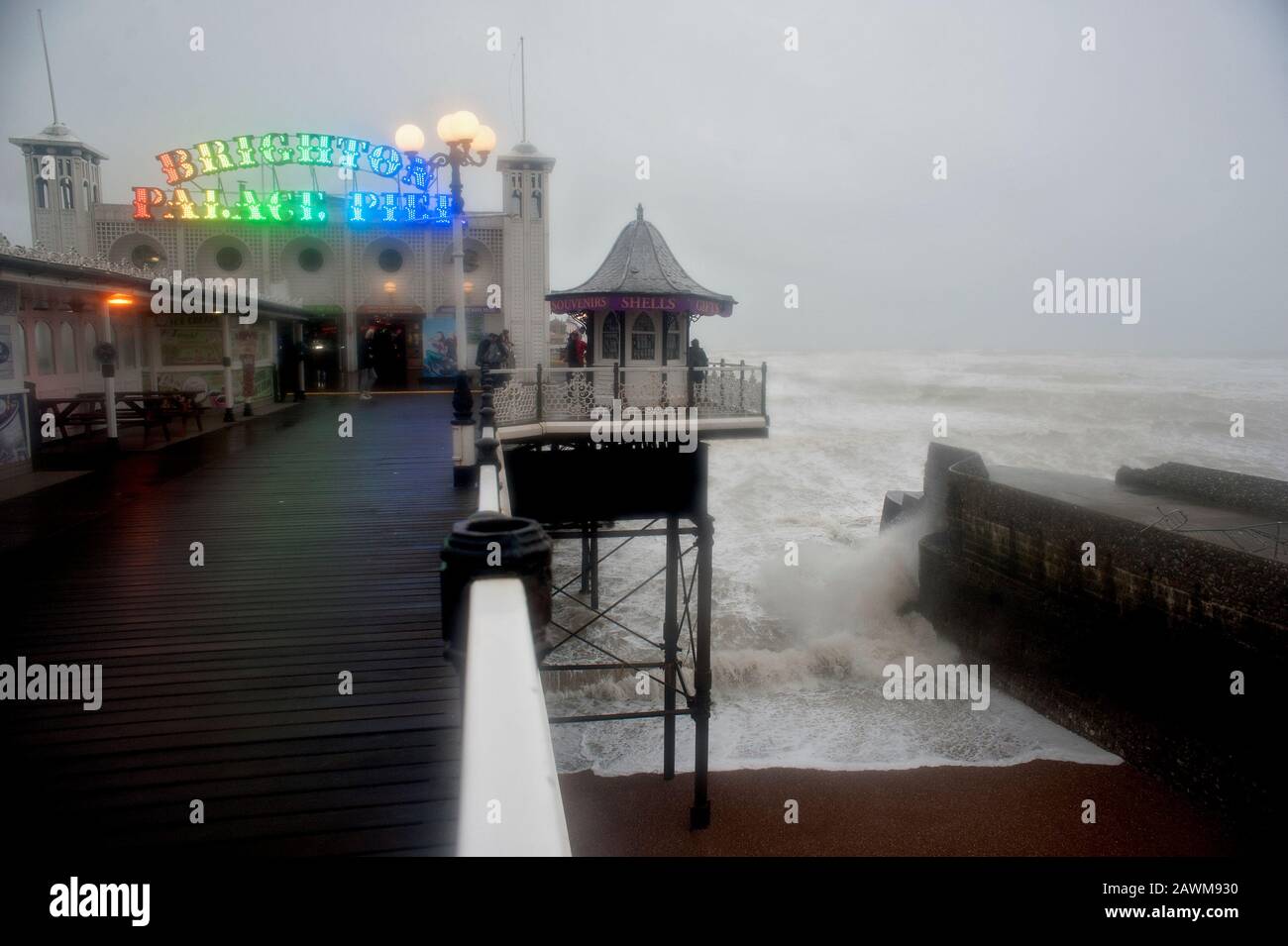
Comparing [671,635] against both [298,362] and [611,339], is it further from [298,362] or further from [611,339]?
[298,362]

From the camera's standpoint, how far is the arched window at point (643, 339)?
17734 mm

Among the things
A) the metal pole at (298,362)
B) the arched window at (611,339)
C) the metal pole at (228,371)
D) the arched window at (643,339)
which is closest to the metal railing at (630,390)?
the arched window at (643,339)

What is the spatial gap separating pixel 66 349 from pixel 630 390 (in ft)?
36.1

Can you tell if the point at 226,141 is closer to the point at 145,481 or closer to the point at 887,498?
the point at 145,481

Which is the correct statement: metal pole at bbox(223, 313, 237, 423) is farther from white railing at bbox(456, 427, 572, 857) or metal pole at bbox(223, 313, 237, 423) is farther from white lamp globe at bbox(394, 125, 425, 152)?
white railing at bbox(456, 427, 572, 857)

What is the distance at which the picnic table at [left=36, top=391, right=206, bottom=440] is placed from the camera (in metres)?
13.7

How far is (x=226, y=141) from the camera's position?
1126 inches

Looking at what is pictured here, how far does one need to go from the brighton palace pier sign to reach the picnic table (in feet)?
44.0

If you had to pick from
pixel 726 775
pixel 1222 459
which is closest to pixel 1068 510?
pixel 726 775

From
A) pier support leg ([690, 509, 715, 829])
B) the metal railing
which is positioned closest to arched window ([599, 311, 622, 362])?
the metal railing

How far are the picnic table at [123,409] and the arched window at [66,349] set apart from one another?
583 mm

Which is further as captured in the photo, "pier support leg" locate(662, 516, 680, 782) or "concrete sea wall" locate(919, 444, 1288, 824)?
"pier support leg" locate(662, 516, 680, 782)

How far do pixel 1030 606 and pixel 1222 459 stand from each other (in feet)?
123
